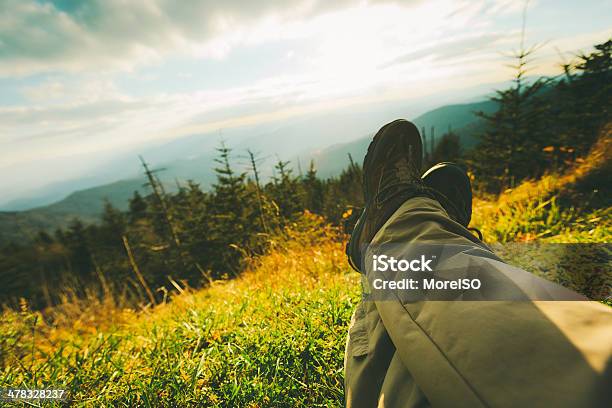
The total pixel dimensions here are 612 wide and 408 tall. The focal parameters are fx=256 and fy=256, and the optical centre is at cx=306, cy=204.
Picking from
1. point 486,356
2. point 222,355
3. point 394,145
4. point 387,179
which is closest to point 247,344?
point 222,355

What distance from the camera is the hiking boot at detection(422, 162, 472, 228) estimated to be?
235 cm

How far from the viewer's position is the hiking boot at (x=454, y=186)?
235 centimetres

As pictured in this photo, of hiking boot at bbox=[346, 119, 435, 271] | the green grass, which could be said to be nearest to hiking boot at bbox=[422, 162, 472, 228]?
hiking boot at bbox=[346, 119, 435, 271]

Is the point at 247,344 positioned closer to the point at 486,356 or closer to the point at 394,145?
the point at 486,356

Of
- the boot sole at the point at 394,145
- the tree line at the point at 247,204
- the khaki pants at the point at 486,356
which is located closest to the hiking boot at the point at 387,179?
the boot sole at the point at 394,145

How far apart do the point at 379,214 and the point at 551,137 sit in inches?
534

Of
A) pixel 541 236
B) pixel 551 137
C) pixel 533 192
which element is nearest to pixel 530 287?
pixel 541 236

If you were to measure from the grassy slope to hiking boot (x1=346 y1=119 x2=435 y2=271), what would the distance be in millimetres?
456

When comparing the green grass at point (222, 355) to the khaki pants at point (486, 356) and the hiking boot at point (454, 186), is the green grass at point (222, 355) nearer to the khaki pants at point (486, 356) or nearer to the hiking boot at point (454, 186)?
the khaki pants at point (486, 356)

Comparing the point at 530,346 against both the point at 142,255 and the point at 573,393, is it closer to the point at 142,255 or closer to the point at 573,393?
the point at 573,393

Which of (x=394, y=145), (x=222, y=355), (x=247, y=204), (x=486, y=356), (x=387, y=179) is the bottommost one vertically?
(x=247, y=204)

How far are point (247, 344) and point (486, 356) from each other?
1327 mm

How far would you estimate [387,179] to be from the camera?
2227 mm

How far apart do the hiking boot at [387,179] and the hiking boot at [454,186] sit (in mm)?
194
